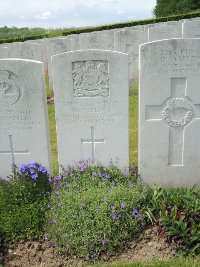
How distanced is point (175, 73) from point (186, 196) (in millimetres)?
1423

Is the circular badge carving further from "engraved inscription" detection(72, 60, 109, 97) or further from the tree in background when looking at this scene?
the tree in background

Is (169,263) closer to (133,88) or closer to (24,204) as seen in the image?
(24,204)

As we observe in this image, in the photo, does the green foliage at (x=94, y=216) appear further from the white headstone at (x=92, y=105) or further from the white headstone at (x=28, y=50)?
the white headstone at (x=28, y=50)

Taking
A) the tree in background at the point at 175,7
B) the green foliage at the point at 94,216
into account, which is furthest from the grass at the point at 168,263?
the tree in background at the point at 175,7

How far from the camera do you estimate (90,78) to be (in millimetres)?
4016

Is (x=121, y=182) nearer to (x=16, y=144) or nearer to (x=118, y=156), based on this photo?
(x=118, y=156)

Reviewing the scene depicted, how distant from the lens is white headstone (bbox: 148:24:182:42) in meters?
10.5

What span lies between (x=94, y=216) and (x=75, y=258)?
46 cm

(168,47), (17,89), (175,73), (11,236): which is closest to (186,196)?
(175,73)

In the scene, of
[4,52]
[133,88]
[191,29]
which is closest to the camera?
[133,88]

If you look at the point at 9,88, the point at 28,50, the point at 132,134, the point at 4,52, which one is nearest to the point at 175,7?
the point at 4,52

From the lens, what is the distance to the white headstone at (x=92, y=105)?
398cm

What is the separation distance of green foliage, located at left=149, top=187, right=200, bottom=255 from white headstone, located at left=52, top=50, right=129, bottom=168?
0.77m

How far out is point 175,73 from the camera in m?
4.02
